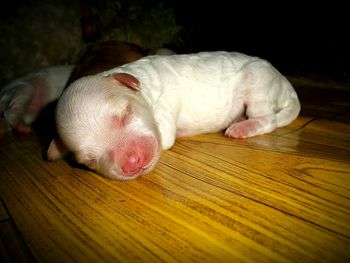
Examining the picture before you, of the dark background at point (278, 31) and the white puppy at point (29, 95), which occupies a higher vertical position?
the dark background at point (278, 31)

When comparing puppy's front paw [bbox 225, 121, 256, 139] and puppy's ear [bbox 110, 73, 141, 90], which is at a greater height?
puppy's ear [bbox 110, 73, 141, 90]

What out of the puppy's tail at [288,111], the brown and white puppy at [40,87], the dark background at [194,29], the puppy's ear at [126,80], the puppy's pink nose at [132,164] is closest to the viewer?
the puppy's pink nose at [132,164]

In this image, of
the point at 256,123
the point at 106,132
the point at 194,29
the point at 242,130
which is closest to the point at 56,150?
the point at 106,132

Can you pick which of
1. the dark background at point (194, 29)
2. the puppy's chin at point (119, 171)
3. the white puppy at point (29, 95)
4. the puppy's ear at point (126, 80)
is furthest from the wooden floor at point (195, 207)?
the dark background at point (194, 29)

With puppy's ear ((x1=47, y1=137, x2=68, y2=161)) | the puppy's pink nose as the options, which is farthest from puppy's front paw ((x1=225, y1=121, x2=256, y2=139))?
puppy's ear ((x1=47, y1=137, x2=68, y2=161))

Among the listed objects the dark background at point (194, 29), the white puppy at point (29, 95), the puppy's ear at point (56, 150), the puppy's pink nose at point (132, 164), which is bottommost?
the white puppy at point (29, 95)

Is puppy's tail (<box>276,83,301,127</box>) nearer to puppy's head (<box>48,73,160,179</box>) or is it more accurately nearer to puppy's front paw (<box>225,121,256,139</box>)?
puppy's front paw (<box>225,121,256,139</box>)

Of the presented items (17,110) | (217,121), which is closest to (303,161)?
(217,121)

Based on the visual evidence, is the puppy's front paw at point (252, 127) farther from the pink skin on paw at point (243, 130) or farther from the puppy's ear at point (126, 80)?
the puppy's ear at point (126, 80)
